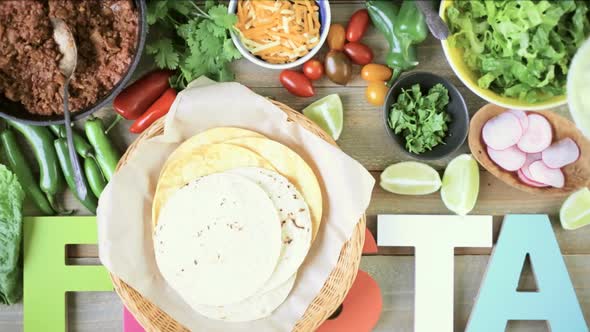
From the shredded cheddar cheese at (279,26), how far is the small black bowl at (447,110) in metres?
0.31

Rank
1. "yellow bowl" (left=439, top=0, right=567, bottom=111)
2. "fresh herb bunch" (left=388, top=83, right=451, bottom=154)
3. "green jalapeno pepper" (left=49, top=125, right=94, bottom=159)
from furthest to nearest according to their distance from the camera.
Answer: "green jalapeno pepper" (left=49, top=125, right=94, bottom=159), "fresh herb bunch" (left=388, top=83, right=451, bottom=154), "yellow bowl" (left=439, top=0, right=567, bottom=111)

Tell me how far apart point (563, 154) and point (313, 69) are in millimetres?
843

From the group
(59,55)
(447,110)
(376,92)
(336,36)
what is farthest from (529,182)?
(59,55)

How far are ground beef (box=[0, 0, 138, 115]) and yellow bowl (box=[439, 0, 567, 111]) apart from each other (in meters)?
0.93

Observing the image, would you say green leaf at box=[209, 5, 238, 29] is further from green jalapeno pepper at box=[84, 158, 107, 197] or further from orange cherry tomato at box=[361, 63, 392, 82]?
green jalapeno pepper at box=[84, 158, 107, 197]

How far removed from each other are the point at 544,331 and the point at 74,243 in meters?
1.66

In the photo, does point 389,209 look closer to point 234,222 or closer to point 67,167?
point 234,222

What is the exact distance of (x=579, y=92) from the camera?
5.29 feet

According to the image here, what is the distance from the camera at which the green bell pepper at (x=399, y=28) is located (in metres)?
1.84

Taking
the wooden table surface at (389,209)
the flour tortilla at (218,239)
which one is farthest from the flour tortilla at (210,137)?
the wooden table surface at (389,209)

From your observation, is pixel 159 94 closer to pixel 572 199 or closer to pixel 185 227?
pixel 185 227

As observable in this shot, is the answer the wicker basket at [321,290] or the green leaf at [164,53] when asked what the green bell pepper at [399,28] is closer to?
the wicker basket at [321,290]

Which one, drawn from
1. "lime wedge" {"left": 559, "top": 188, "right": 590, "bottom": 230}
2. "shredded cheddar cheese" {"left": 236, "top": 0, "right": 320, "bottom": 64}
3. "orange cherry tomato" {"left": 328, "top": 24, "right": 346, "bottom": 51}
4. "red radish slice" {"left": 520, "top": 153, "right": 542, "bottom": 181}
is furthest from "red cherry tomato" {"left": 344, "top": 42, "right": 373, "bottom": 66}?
"lime wedge" {"left": 559, "top": 188, "right": 590, "bottom": 230}

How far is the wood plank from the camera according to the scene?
205 cm
